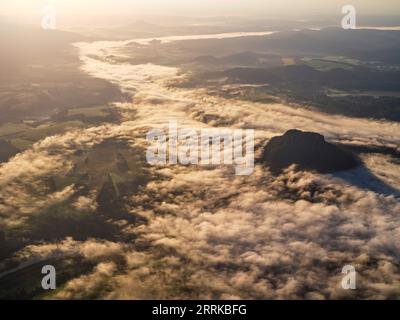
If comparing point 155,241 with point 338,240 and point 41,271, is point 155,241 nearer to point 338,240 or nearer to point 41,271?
point 41,271

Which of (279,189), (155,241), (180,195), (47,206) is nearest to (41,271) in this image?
(155,241)

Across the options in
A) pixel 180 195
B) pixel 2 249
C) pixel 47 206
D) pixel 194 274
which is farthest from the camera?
pixel 180 195

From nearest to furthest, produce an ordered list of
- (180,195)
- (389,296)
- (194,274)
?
(389,296) < (194,274) < (180,195)

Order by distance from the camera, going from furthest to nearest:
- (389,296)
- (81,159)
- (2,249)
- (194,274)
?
(81,159), (2,249), (194,274), (389,296)

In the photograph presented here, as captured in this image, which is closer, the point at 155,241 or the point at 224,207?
the point at 155,241

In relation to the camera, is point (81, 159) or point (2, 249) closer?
point (2, 249)

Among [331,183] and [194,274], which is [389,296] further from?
[331,183]

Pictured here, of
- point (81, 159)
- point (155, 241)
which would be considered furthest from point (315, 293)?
point (81, 159)

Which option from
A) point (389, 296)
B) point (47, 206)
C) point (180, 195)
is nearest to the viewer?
point (389, 296)
